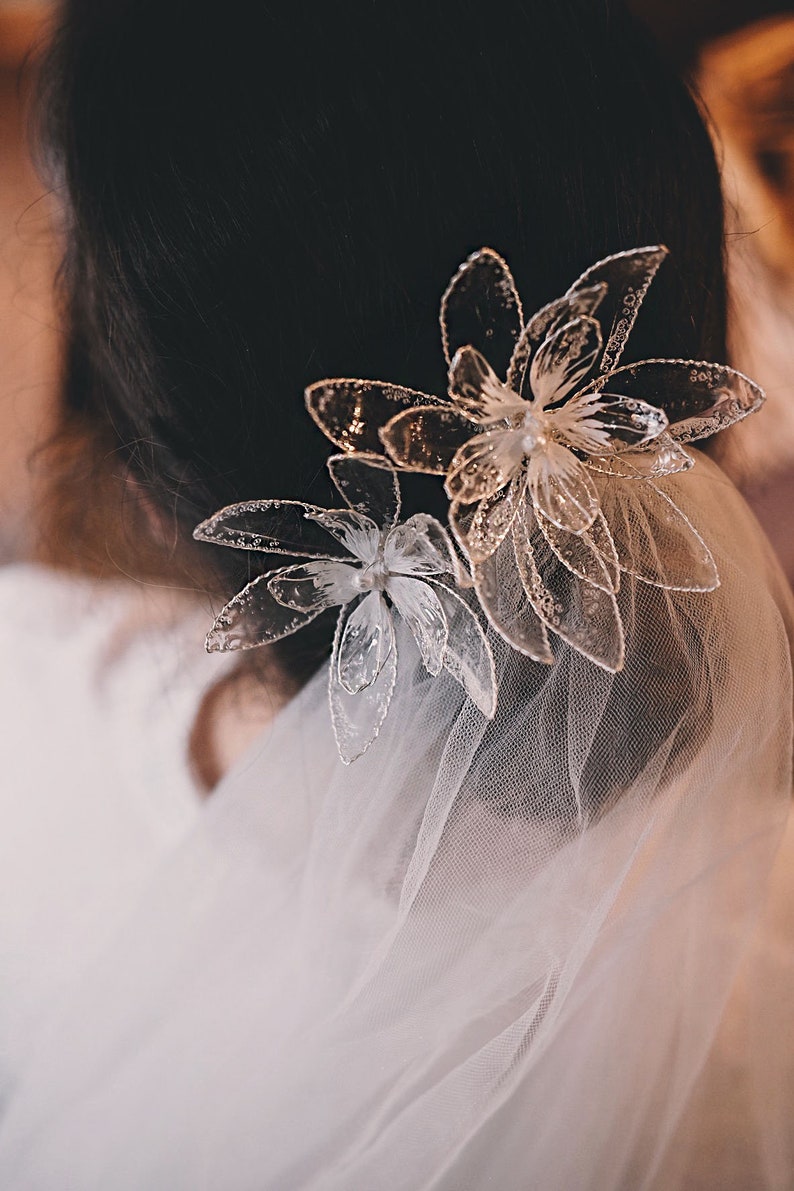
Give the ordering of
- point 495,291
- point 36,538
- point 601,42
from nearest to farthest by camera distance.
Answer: point 495,291, point 601,42, point 36,538

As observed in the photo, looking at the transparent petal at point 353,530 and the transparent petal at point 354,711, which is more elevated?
the transparent petal at point 353,530

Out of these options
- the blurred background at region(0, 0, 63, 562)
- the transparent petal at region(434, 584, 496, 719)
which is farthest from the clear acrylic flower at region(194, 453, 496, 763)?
the blurred background at region(0, 0, 63, 562)

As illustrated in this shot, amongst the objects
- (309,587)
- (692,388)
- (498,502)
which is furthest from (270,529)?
(692,388)

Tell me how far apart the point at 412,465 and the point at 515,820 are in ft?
0.78

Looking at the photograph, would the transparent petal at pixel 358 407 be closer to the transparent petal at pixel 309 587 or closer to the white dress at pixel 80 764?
the transparent petal at pixel 309 587

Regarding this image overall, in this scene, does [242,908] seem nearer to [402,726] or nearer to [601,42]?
[402,726]

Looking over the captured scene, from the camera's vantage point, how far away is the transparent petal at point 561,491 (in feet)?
1.35

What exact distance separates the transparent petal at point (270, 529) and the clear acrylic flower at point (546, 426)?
0.09 m

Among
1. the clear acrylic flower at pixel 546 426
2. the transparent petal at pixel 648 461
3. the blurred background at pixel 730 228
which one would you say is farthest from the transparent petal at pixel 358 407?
the blurred background at pixel 730 228

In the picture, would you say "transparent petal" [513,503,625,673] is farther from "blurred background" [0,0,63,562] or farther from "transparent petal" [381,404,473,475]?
"blurred background" [0,0,63,562]

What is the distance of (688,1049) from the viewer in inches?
20.8

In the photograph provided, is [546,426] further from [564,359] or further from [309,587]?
[309,587]

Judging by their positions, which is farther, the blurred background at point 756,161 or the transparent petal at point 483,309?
the blurred background at point 756,161

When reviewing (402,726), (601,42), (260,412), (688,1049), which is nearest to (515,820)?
(402,726)
